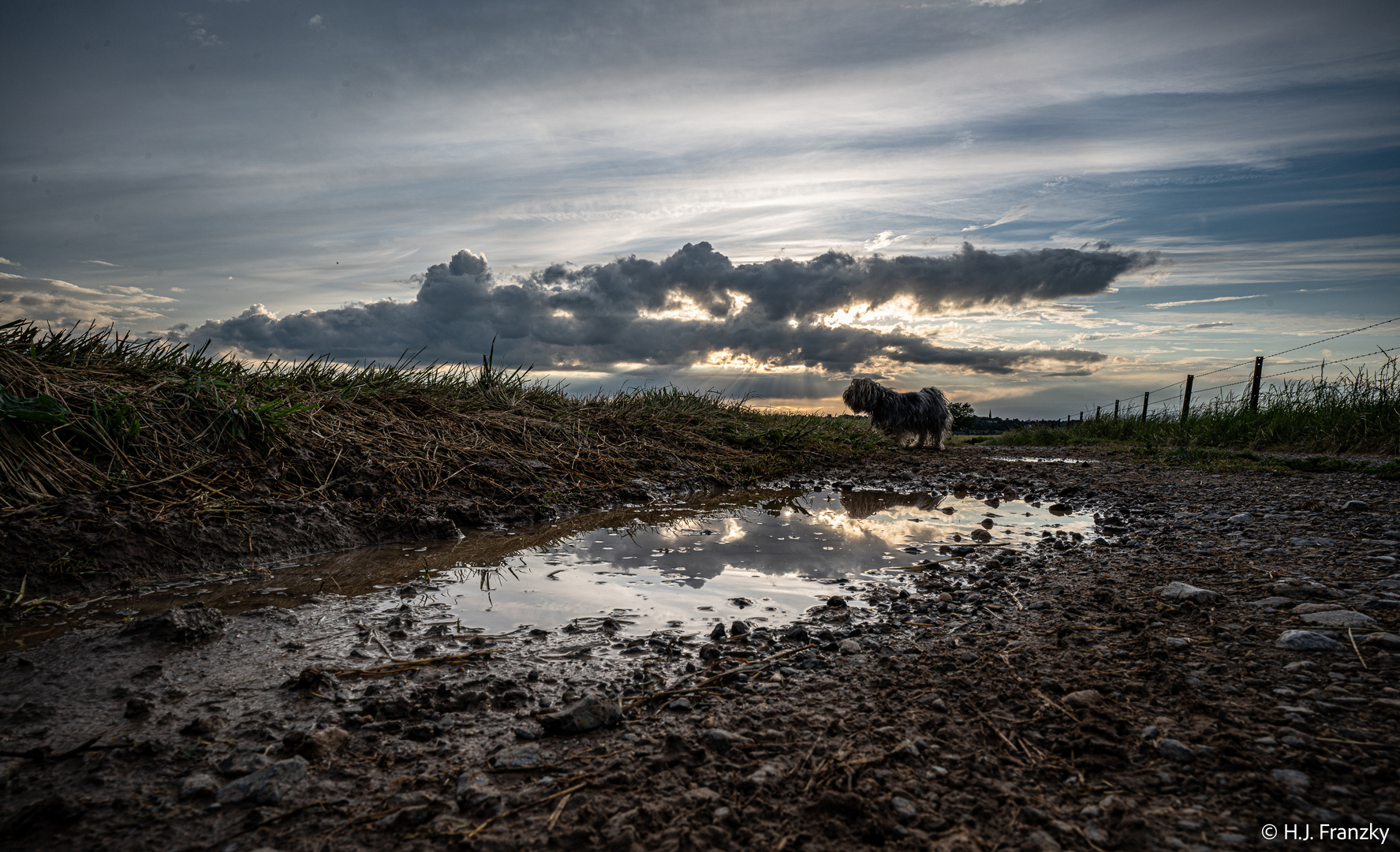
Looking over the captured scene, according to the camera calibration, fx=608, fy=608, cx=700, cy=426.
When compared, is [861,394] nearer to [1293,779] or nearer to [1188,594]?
[1188,594]

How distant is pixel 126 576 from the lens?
296cm

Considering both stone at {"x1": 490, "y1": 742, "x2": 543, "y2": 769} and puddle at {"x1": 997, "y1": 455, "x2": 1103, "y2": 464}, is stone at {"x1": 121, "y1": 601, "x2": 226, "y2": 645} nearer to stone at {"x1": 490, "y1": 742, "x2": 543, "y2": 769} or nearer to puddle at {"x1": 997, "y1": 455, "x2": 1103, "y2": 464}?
stone at {"x1": 490, "y1": 742, "x2": 543, "y2": 769}

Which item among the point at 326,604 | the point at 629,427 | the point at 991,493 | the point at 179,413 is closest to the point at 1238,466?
the point at 991,493

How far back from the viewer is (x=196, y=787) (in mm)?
1456

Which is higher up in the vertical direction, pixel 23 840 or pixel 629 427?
pixel 629 427

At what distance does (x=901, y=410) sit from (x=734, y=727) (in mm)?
11149

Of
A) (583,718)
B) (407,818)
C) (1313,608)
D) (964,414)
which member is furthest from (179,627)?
(964,414)

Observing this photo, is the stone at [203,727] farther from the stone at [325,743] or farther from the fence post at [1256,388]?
the fence post at [1256,388]

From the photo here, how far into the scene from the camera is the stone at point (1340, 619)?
222cm

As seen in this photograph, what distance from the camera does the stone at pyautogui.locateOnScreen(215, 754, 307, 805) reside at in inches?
56.3

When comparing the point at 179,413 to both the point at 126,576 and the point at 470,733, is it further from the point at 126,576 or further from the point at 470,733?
the point at 470,733

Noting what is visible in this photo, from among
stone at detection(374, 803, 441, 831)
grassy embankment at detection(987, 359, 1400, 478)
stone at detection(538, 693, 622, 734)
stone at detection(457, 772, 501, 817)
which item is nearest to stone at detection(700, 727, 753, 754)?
stone at detection(538, 693, 622, 734)

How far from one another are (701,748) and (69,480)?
155 inches

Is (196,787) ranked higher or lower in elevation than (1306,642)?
lower
